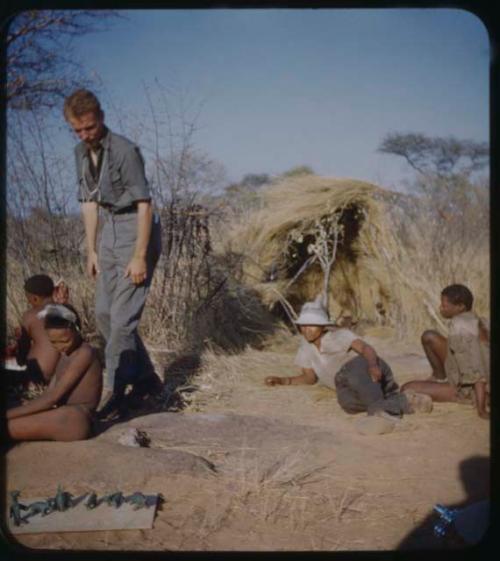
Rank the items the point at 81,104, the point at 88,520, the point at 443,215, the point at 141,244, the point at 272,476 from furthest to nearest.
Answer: the point at 443,215, the point at 141,244, the point at 81,104, the point at 272,476, the point at 88,520

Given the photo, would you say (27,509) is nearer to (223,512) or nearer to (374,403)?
(223,512)

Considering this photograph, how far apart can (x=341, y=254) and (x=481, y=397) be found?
3.87 meters

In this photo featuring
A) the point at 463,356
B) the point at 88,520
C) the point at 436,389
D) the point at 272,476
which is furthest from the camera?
the point at 436,389

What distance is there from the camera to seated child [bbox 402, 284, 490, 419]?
3910 mm

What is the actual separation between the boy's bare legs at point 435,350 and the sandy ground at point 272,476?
0.63 m

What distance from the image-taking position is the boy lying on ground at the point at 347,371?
4.14 m

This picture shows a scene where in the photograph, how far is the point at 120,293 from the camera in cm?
388

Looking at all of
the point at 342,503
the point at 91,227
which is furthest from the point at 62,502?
the point at 91,227

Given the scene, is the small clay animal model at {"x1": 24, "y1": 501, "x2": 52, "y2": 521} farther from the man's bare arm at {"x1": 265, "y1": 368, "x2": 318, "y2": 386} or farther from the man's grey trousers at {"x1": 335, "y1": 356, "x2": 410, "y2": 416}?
the man's bare arm at {"x1": 265, "y1": 368, "x2": 318, "y2": 386}

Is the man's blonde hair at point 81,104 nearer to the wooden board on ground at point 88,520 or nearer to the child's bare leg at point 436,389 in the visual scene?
the wooden board on ground at point 88,520

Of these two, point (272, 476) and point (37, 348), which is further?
point (37, 348)

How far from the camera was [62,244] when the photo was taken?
5207mm

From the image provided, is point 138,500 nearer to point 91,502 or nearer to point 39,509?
point 91,502

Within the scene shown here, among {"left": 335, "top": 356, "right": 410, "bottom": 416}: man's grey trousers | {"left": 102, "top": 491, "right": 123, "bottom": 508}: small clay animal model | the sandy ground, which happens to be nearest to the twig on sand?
the sandy ground
